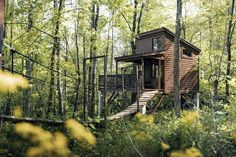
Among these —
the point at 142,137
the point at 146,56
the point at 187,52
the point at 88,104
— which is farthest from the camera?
the point at 187,52

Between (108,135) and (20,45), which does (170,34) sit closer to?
(20,45)

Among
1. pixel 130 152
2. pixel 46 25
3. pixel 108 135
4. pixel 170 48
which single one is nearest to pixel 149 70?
pixel 170 48

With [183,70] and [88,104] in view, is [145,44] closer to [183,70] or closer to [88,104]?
[183,70]

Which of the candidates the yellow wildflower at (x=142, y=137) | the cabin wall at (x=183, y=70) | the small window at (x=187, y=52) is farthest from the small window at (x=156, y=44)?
the yellow wildflower at (x=142, y=137)

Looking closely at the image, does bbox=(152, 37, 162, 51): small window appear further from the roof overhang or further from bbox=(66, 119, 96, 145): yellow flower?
bbox=(66, 119, 96, 145): yellow flower

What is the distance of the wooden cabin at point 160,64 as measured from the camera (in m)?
20.2

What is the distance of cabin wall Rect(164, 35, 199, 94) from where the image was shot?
21.2 m

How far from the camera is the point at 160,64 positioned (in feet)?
68.4

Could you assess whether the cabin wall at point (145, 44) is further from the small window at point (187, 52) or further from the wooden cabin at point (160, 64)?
the small window at point (187, 52)

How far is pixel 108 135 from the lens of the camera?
33.8 ft

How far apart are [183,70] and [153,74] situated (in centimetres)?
218

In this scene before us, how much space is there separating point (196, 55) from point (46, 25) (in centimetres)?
1281

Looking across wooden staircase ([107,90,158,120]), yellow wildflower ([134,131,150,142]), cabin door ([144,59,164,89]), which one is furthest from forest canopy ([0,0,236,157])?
cabin door ([144,59,164,89])

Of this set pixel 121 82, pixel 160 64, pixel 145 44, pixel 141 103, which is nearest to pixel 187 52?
pixel 145 44
